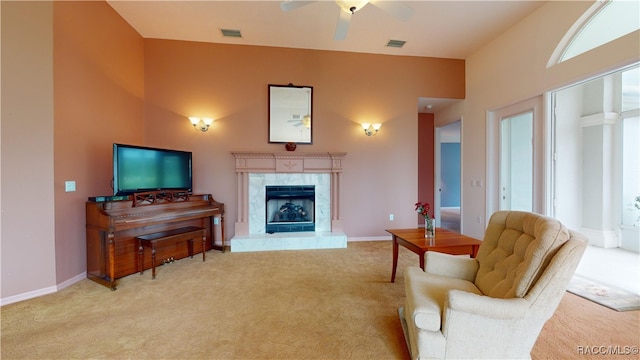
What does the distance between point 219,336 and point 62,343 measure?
112 cm

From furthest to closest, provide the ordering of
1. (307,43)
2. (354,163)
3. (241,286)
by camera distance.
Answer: (354,163)
(307,43)
(241,286)

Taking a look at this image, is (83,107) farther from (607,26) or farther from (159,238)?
(607,26)

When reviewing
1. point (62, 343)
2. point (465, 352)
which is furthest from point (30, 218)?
point (465, 352)

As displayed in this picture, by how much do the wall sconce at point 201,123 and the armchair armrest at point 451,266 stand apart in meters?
3.92

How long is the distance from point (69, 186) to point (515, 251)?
433 centimetres

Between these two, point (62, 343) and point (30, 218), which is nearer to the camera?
point (62, 343)

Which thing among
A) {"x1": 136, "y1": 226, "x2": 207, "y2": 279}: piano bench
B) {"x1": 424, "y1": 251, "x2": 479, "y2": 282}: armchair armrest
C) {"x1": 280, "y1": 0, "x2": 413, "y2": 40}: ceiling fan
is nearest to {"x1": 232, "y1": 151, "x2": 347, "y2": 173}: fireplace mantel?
{"x1": 136, "y1": 226, "x2": 207, "y2": 279}: piano bench

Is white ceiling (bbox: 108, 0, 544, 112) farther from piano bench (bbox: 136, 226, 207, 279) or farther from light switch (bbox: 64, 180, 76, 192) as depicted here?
piano bench (bbox: 136, 226, 207, 279)

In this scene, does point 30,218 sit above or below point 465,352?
above

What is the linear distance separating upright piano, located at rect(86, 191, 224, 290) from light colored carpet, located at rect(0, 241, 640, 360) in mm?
193

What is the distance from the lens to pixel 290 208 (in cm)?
454

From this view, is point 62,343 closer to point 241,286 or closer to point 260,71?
point 241,286

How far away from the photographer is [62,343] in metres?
1.81

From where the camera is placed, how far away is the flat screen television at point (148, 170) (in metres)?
2.98
